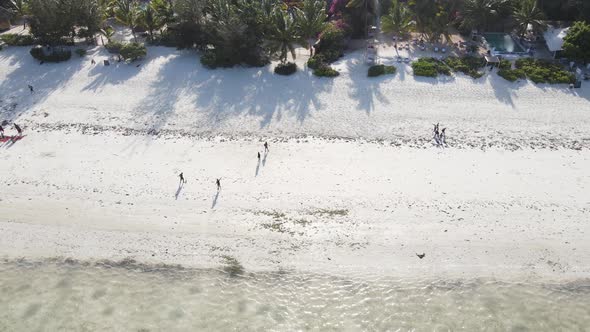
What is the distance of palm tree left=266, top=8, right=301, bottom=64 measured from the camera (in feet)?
128

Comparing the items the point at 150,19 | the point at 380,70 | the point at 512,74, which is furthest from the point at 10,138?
the point at 512,74

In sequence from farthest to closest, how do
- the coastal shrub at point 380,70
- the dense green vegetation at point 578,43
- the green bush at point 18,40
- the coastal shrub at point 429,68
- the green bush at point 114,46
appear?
the green bush at point 18,40 < the green bush at point 114,46 < the coastal shrub at point 380,70 < the coastal shrub at point 429,68 < the dense green vegetation at point 578,43

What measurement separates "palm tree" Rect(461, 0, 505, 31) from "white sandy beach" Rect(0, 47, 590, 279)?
751 cm

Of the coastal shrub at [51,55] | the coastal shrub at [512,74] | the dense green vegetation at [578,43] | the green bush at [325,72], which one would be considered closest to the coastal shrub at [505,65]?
the coastal shrub at [512,74]

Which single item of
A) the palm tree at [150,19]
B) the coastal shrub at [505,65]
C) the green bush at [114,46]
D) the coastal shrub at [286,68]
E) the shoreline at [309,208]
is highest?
the palm tree at [150,19]

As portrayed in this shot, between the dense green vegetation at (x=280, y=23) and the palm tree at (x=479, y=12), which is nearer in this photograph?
the dense green vegetation at (x=280, y=23)

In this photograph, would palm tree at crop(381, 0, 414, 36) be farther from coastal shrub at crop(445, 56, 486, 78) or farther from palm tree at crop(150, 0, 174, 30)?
palm tree at crop(150, 0, 174, 30)

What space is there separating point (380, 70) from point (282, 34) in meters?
8.99

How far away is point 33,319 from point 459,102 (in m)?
32.3

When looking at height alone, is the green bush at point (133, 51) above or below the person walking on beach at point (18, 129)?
above

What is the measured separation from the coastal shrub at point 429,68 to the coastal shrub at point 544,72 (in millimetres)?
6582

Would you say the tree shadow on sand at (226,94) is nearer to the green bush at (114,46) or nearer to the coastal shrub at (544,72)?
the green bush at (114,46)

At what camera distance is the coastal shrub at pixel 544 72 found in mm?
37906

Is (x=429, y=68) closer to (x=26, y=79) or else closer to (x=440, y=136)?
(x=440, y=136)
